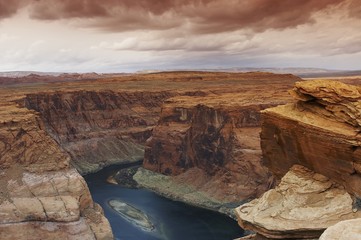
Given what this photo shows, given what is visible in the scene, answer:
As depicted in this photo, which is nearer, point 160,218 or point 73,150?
point 160,218

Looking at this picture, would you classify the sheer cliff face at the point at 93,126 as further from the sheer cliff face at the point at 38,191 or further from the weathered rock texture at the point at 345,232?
the weathered rock texture at the point at 345,232

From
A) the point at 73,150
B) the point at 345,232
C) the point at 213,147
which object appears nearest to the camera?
the point at 345,232

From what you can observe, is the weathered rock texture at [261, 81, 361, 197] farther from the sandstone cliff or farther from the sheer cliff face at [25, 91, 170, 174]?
the sheer cliff face at [25, 91, 170, 174]

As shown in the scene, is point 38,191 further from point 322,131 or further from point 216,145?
point 322,131

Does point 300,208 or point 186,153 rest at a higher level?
point 300,208

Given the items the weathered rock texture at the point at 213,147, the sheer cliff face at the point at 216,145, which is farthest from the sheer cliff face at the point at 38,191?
the sheer cliff face at the point at 216,145

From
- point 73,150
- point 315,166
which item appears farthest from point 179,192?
point 315,166

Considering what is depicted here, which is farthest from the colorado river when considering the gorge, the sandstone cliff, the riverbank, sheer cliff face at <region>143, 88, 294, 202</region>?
the sandstone cliff

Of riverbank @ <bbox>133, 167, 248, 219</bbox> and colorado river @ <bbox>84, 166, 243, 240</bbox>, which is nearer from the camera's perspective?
colorado river @ <bbox>84, 166, 243, 240</bbox>
